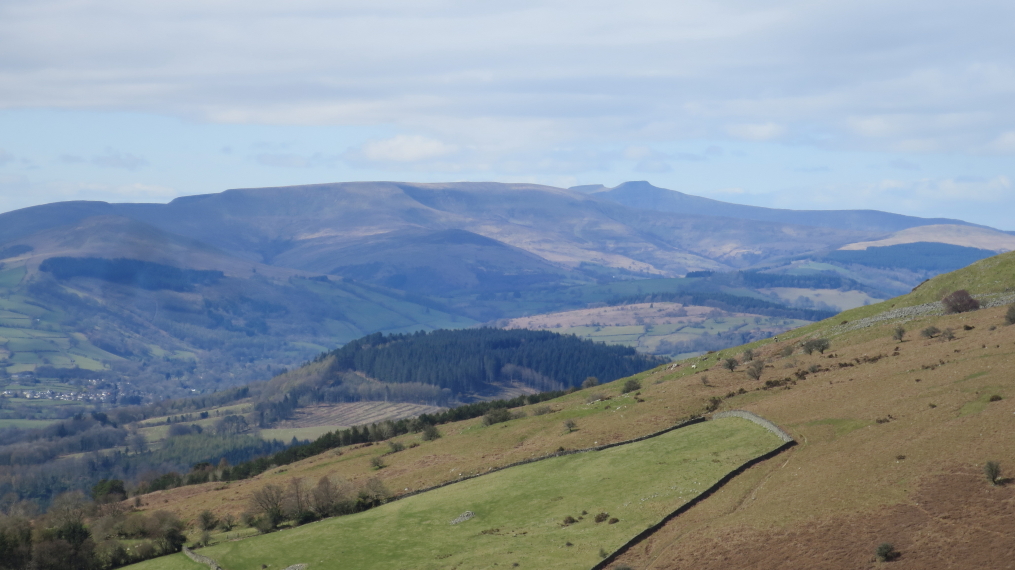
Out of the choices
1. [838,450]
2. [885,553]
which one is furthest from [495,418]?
[885,553]

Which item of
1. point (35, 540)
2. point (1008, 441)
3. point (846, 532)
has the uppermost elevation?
point (1008, 441)

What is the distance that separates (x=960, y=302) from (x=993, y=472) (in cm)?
5502

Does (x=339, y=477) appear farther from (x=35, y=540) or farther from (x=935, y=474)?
(x=935, y=474)

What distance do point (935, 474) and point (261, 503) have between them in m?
57.9

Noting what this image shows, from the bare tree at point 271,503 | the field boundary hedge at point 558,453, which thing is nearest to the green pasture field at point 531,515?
the field boundary hedge at point 558,453

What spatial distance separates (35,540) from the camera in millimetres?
81062

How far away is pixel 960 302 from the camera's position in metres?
97.2

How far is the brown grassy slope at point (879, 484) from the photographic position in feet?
150

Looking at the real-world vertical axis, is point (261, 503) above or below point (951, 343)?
below

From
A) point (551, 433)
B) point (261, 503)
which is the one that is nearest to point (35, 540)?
point (261, 503)

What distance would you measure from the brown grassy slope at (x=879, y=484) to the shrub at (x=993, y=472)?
16.6 inches

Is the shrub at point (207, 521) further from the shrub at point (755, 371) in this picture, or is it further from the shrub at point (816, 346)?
the shrub at point (816, 346)

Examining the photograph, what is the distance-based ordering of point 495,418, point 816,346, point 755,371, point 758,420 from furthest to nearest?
1. point 495,418
2. point 816,346
3. point 755,371
4. point 758,420

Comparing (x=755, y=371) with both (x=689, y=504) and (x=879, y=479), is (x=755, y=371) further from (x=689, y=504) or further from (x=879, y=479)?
(x=879, y=479)
